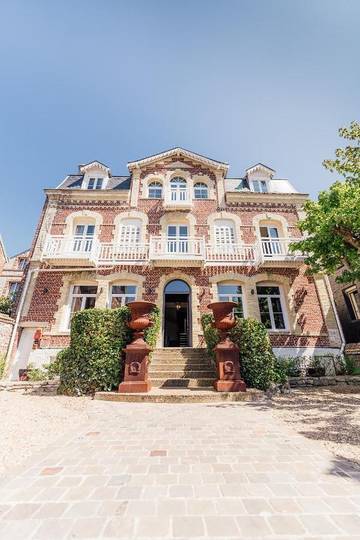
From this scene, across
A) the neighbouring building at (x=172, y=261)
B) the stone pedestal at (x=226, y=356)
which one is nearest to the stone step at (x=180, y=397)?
the stone pedestal at (x=226, y=356)

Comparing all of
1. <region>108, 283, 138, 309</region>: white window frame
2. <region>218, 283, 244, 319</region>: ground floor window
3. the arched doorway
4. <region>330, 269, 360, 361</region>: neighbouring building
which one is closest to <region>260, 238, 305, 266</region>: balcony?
<region>218, 283, 244, 319</region>: ground floor window

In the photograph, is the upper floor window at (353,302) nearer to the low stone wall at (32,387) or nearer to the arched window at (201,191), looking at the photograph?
the arched window at (201,191)

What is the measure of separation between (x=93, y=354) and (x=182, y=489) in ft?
16.2

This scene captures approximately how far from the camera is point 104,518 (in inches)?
64.4

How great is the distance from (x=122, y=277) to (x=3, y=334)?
16.3ft

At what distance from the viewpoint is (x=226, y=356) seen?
6.49 meters

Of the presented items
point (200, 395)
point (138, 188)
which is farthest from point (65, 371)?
point (138, 188)

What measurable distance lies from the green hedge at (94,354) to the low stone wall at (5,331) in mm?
4357

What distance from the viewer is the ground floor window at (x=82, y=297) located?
10.6 m

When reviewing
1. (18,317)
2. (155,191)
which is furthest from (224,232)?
(18,317)

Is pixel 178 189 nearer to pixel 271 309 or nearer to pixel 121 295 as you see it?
pixel 121 295

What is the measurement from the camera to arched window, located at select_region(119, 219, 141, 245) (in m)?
11.8

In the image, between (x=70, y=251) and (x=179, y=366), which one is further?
(x=70, y=251)

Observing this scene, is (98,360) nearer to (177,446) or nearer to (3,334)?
(177,446)
